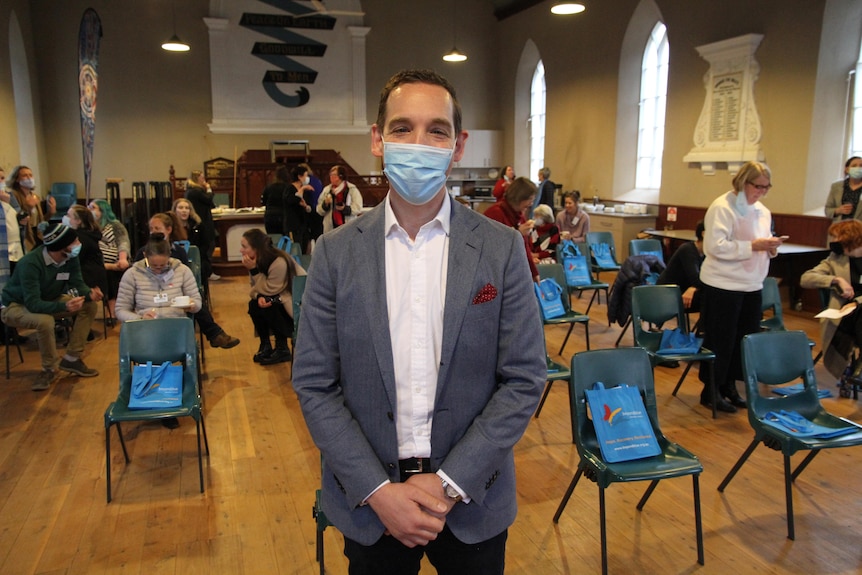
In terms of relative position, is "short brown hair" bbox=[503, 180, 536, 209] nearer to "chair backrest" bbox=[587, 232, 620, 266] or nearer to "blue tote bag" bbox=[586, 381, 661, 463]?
"blue tote bag" bbox=[586, 381, 661, 463]

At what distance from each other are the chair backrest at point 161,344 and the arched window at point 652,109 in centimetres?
832

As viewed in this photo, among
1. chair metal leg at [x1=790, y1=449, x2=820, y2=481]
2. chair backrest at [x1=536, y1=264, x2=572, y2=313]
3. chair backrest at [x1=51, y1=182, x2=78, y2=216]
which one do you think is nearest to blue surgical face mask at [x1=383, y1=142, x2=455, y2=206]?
chair metal leg at [x1=790, y1=449, x2=820, y2=481]

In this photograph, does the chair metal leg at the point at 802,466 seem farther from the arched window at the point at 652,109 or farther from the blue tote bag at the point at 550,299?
the arched window at the point at 652,109

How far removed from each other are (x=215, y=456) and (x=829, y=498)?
323 centimetres

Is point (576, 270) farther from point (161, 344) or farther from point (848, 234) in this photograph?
point (161, 344)

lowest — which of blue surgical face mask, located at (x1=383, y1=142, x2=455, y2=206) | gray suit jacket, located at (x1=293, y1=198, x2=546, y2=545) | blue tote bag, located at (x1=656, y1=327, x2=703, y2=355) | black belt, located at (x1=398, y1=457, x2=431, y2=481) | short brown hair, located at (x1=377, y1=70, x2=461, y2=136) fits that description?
blue tote bag, located at (x1=656, y1=327, x2=703, y2=355)

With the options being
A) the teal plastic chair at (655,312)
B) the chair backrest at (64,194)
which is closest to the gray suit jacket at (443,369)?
the teal plastic chair at (655,312)

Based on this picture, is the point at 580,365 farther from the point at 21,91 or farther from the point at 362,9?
the point at 362,9

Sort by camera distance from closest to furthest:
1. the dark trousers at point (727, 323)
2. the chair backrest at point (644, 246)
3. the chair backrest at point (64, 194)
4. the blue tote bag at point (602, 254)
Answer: the dark trousers at point (727, 323)
the chair backrest at point (644, 246)
the blue tote bag at point (602, 254)
the chair backrest at point (64, 194)

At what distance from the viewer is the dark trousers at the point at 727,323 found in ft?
13.0

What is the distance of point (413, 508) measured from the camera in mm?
A: 1242

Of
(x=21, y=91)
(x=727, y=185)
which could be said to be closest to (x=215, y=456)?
(x=727, y=185)

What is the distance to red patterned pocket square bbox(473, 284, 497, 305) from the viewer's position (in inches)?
50.6

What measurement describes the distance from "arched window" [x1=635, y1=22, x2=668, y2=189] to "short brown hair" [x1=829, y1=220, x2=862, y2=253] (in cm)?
570
